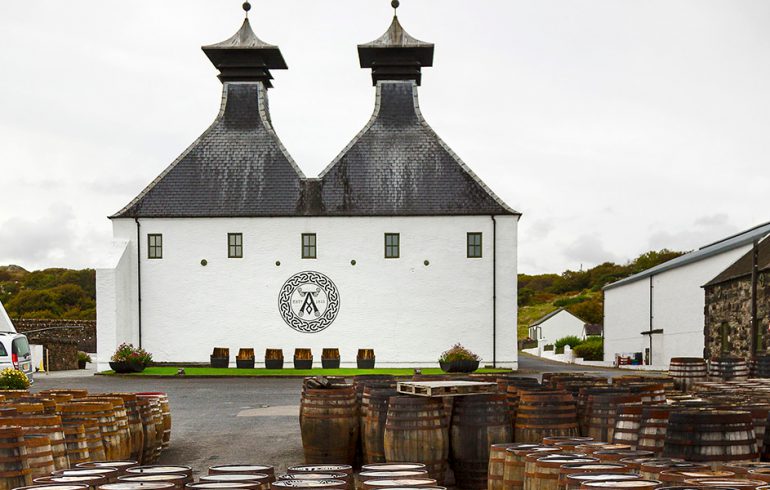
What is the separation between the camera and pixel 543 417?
981 cm

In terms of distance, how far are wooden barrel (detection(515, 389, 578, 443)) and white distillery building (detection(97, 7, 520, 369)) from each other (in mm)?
22586

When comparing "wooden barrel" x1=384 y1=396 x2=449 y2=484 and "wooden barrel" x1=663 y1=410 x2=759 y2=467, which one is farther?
"wooden barrel" x1=384 y1=396 x2=449 y2=484

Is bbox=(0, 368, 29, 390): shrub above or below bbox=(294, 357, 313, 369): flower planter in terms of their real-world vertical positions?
above

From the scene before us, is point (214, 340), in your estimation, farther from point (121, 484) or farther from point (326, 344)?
point (121, 484)

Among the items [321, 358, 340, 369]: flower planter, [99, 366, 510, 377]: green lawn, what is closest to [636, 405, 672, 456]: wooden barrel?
[99, 366, 510, 377]: green lawn

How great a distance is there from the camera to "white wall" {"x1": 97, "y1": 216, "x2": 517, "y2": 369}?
3275 centimetres

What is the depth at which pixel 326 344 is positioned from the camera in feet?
107

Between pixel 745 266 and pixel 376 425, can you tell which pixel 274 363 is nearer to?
pixel 745 266

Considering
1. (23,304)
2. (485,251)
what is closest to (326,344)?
(485,251)


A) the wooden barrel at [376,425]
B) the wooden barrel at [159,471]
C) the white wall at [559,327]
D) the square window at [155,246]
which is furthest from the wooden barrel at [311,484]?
the white wall at [559,327]

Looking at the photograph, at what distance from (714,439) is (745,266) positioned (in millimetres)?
21979

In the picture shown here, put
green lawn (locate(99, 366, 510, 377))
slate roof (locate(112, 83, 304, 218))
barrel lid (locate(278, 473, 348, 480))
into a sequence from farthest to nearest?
slate roof (locate(112, 83, 304, 218)) → green lawn (locate(99, 366, 510, 377)) → barrel lid (locate(278, 473, 348, 480))

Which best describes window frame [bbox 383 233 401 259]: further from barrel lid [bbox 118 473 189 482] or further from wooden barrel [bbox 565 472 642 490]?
wooden barrel [bbox 565 472 642 490]

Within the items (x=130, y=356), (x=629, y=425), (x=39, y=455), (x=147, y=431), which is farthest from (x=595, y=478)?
(x=130, y=356)
